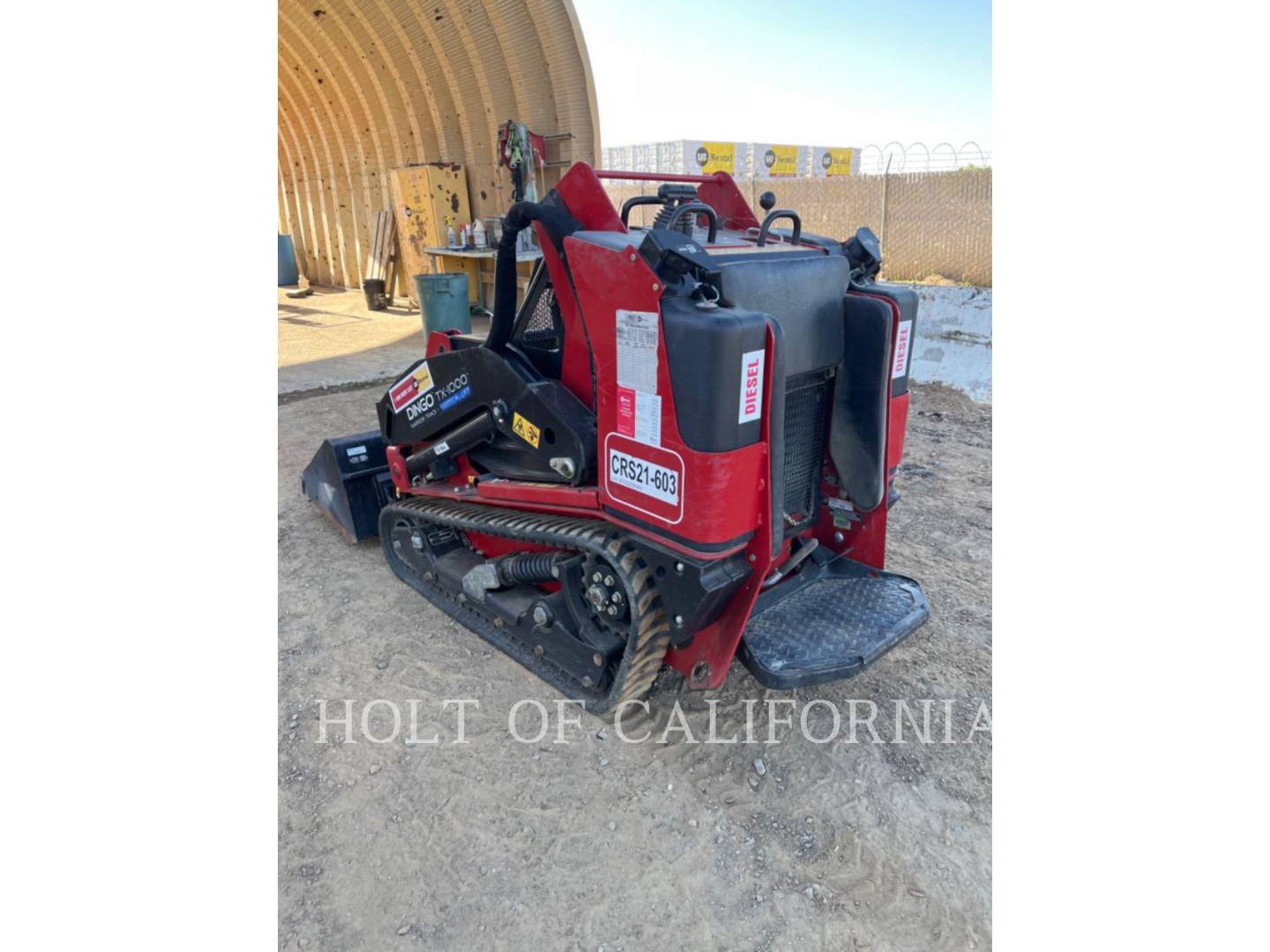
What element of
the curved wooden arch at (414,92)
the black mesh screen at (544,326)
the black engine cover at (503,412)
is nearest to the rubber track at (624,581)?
the black engine cover at (503,412)

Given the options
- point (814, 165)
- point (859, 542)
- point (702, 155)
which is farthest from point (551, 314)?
point (814, 165)

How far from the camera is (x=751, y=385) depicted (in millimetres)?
2336

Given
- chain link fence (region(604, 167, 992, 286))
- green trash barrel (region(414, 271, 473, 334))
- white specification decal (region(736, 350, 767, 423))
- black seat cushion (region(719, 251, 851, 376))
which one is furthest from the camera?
green trash barrel (region(414, 271, 473, 334))

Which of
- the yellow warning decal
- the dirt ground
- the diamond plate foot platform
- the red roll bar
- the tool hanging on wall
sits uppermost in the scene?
the tool hanging on wall

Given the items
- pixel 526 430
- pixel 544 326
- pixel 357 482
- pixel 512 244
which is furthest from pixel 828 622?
pixel 357 482

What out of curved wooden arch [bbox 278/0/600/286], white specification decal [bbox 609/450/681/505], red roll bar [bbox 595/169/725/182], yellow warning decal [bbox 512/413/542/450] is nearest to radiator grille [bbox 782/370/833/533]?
white specification decal [bbox 609/450/681/505]

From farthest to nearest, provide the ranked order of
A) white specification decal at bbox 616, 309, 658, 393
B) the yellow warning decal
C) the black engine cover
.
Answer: the yellow warning decal, the black engine cover, white specification decal at bbox 616, 309, 658, 393

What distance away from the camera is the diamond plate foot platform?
2.65m

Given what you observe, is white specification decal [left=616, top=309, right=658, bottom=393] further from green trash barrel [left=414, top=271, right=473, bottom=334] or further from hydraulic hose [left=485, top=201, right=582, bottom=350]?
green trash barrel [left=414, top=271, right=473, bottom=334]

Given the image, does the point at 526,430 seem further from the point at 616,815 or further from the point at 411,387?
the point at 616,815

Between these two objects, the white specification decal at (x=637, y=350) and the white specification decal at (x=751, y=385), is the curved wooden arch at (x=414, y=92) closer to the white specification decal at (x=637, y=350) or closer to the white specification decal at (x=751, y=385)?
the white specification decal at (x=637, y=350)

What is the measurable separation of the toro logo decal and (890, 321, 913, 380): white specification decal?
6.87 ft

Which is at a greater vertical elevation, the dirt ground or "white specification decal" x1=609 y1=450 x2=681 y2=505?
"white specification decal" x1=609 y1=450 x2=681 y2=505

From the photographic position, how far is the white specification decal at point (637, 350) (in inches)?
94.6
